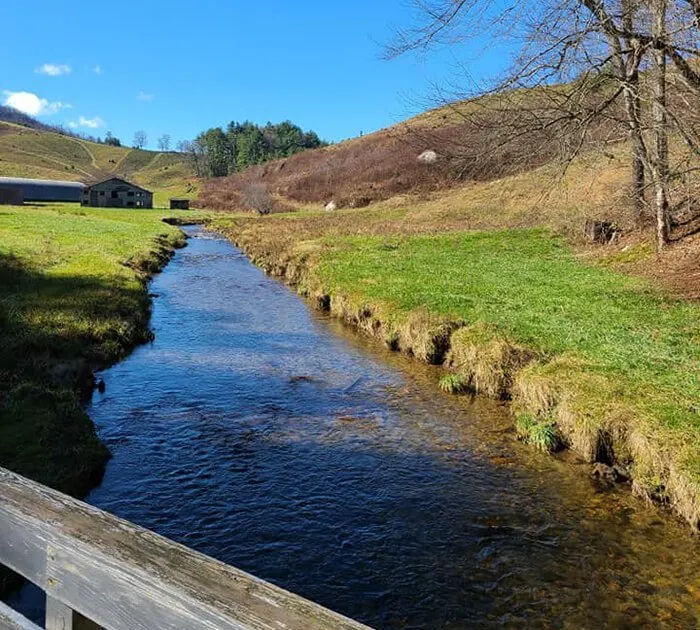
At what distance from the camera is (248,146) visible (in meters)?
177

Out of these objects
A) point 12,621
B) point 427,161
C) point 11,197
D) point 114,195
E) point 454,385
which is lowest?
point 454,385

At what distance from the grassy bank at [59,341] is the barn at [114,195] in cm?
8146

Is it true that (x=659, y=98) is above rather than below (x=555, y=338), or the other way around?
above

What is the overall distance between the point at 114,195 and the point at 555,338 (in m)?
107

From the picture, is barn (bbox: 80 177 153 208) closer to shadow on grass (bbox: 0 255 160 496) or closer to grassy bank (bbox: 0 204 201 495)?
grassy bank (bbox: 0 204 201 495)

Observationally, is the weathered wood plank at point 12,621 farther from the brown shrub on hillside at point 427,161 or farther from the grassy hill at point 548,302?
the brown shrub on hillside at point 427,161

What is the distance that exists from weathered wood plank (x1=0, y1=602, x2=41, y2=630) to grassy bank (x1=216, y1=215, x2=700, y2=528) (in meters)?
8.23

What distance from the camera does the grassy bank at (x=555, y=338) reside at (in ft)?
31.0

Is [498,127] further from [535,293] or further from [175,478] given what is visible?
[175,478]

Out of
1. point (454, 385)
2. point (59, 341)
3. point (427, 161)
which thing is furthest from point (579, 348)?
point (427, 161)

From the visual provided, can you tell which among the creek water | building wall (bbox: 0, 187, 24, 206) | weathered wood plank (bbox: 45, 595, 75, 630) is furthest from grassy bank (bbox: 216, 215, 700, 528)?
building wall (bbox: 0, 187, 24, 206)

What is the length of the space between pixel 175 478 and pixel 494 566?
4.84 m

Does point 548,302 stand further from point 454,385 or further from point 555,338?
point 454,385

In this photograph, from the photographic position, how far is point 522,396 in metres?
12.2
